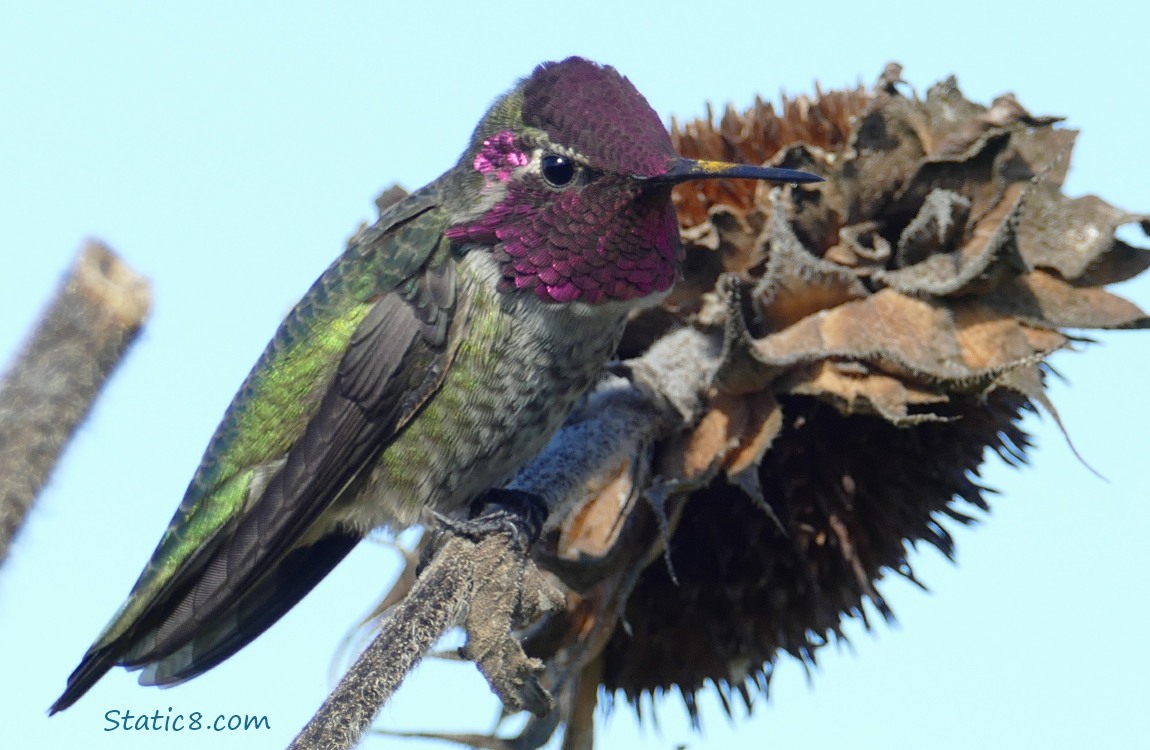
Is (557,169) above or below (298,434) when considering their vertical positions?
above

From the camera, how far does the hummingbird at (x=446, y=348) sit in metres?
3.91

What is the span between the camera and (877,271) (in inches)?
167

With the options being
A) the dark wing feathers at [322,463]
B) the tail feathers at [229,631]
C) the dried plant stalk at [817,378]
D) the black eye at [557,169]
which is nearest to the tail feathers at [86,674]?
the tail feathers at [229,631]

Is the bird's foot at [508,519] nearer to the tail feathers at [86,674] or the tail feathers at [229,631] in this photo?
the tail feathers at [229,631]

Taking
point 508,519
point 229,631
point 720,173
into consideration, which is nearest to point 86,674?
point 229,631

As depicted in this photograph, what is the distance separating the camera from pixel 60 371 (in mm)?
1684

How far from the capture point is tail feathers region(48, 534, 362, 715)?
4.07 meters

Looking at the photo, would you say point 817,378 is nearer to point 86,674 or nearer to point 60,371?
point 86,674

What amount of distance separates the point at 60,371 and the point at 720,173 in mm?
2317

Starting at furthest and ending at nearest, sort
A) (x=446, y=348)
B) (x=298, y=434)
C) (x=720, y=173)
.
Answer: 1. (x=298, y=434)
2. (x=446, y=348)
3. (x=720, y=173)

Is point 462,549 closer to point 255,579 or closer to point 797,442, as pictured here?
point 255,579

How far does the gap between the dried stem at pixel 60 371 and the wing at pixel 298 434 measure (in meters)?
1.89

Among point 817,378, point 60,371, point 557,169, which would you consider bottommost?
point 60,371

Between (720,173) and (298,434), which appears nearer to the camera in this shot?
(720,173)
